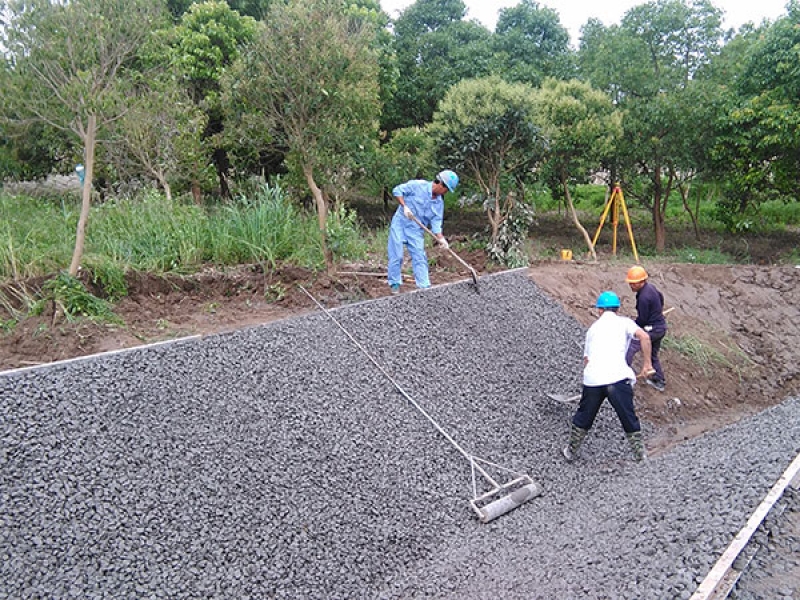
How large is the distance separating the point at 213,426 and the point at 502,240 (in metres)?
5.67

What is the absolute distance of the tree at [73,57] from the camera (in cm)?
503

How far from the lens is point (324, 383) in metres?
4.59

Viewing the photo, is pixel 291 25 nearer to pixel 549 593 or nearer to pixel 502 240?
pixel 502 240

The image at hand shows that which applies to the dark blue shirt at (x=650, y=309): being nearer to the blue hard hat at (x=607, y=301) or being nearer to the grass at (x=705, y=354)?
the grass at (x=705, y=354)

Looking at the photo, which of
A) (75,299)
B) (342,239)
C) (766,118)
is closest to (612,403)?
(342,239)

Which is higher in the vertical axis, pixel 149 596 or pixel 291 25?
pixel 291 25

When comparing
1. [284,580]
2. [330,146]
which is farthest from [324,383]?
[330,146]

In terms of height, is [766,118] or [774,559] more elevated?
[766,118]

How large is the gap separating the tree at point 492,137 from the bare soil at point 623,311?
103 centimetres

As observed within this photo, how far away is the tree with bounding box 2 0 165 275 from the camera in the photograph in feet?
16.5

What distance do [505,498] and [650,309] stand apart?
2739mm

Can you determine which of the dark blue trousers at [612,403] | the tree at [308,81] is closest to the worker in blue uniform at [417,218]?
the tree at [308,81]

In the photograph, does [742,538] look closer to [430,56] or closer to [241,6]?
[241,6]

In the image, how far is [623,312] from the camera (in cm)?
736
